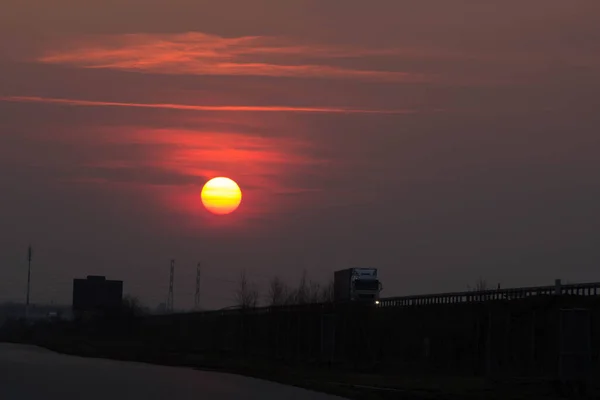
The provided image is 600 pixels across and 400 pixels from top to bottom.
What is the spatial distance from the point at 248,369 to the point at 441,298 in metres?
19.9

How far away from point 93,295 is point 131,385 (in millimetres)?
116265

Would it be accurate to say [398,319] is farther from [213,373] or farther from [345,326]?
[213,373]

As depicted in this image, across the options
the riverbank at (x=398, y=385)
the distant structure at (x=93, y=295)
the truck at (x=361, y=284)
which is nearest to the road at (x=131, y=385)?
the riverbank at (x=398, y=385)

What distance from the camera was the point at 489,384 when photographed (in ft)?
161

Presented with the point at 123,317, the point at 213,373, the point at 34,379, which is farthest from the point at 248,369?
the point at 123,317

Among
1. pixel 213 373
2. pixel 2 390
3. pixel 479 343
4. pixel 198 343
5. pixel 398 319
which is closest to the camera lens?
pixel 2 390

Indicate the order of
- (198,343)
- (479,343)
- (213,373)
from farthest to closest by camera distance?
(198,343) < (479,343) < (213,373)

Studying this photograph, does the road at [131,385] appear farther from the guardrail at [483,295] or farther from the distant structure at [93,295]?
the distant structure at [93,295]

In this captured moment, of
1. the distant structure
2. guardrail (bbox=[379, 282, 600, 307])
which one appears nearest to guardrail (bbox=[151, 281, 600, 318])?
guardrail (bbox=[379, 282, 600, 307])

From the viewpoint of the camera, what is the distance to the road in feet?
129

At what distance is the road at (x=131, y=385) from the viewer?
3919 cm

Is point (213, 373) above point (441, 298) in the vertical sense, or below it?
below

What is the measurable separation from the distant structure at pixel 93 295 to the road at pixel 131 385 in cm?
9864

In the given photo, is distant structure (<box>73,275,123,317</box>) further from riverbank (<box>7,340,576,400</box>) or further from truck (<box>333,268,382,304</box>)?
riverbank (<box>7,340,576,400</box>)
